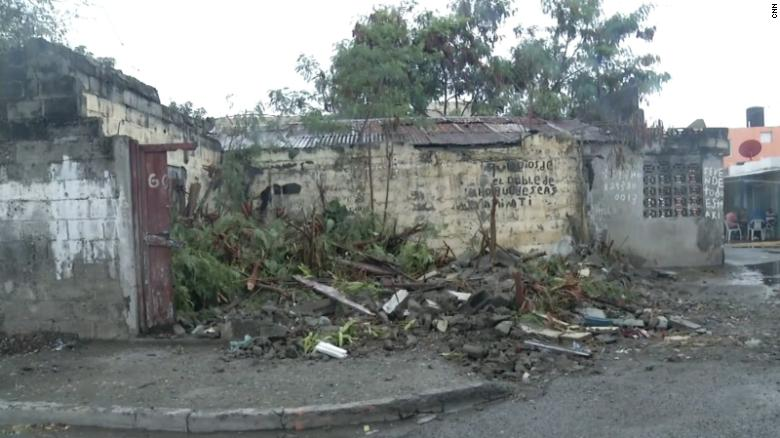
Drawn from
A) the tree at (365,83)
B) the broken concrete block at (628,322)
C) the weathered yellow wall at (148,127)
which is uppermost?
the tree at (365,83)

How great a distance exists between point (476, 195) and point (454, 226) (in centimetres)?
75

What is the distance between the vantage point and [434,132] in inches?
506

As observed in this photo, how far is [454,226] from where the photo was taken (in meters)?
12.4

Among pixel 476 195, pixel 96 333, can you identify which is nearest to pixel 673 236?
pixel 476 195

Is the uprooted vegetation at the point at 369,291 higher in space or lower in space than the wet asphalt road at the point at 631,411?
higher

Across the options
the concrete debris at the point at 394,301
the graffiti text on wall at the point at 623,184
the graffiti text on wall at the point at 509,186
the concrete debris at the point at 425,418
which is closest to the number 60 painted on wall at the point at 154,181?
the concrete debris at the point at 394,301

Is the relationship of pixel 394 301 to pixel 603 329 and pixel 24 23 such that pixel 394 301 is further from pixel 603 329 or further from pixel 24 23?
pixel 24 23

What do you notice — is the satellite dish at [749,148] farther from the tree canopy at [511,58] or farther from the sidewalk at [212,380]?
the sidewalk at [212,380]

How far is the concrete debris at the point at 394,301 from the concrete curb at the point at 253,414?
259 centimetres

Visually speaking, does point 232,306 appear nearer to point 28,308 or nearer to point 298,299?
point 298,299

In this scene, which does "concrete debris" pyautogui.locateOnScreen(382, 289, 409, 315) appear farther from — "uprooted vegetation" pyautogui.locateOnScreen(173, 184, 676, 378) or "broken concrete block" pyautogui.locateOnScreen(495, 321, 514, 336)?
"broken concrete block" pyautogui.locateOnScreen(495, 321, 514, 336)

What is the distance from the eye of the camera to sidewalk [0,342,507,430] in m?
5.06

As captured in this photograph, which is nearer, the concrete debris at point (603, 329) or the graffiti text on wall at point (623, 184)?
the concrete debris at point (603, 329)

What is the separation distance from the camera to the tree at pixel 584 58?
826 inches
